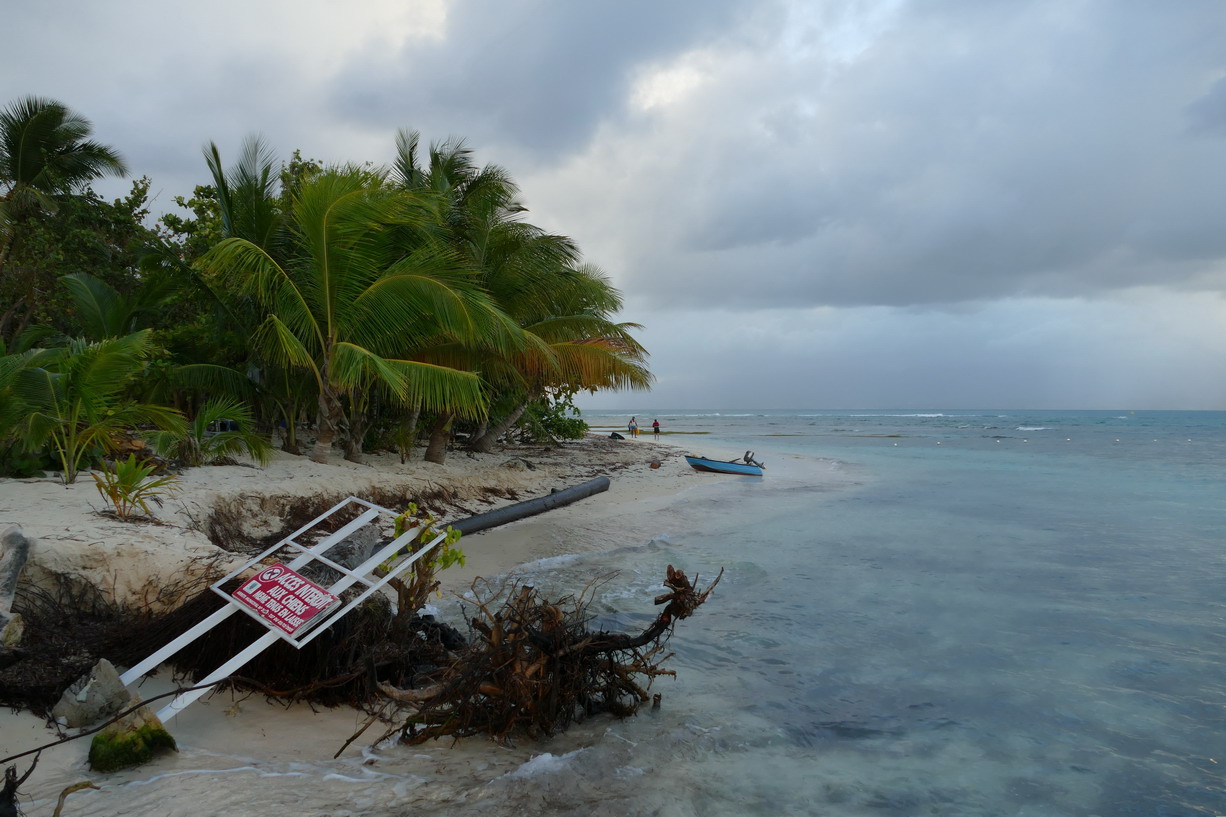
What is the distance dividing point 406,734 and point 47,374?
5590 mm

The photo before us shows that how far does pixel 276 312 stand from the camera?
984cm

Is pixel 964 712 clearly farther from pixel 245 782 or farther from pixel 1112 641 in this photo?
pixel 245 782

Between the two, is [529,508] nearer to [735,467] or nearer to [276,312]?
[276,312]

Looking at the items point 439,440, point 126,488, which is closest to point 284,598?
point 126,488

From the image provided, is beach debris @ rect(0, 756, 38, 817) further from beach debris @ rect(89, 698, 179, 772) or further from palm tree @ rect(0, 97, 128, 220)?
palm tree @ rect(0, 97, 128, 220)

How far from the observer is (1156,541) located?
11141 mm

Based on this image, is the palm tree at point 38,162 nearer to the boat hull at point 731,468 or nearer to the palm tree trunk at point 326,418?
the palm tree trunk at point 326,418

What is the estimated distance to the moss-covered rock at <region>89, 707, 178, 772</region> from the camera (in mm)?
3080

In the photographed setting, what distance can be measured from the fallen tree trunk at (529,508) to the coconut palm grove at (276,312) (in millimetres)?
1825

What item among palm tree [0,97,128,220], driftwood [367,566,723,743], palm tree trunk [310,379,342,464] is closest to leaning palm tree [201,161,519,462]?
palm tree trunk [310,379,342,464]

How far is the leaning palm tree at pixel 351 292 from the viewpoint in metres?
9.44

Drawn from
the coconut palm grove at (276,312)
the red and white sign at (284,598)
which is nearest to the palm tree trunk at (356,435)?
the coconut palm grove at (276,312)

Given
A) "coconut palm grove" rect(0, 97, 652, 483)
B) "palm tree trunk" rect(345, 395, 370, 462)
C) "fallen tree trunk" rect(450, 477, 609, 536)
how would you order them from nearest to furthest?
"coconut palm grove" rect(0, 97, 652, 483) < "fallen tree trunk" rect(450, 477, 609, 536) < "palm tree trunk" rect(345, 395, 370, 462)

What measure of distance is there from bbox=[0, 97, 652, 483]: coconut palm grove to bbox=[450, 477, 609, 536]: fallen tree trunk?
1.82 m
